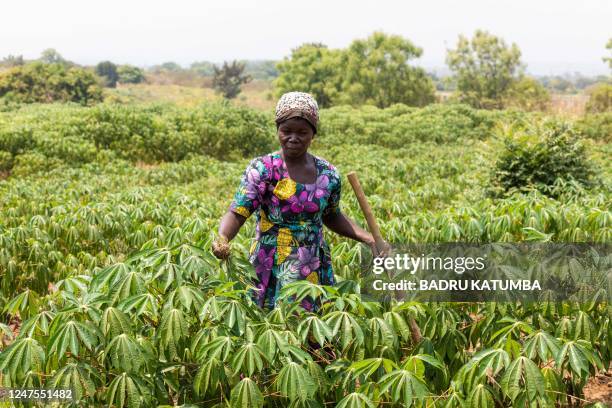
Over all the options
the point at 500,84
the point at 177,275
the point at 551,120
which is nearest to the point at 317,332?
the point at 177,275

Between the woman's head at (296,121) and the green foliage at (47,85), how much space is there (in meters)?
27.2

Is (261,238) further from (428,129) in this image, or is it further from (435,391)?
(428,129)

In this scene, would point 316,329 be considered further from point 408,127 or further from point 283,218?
point 408,127

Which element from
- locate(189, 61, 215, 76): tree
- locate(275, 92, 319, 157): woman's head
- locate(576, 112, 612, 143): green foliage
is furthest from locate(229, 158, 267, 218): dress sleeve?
locate(189, 61, 215, 76): tree

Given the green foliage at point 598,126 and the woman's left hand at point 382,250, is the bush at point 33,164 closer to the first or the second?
the woman's left hand at point 382,250

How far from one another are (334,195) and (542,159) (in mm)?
4563

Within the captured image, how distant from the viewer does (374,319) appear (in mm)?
1639

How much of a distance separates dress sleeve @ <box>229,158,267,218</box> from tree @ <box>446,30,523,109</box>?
36.0 metres

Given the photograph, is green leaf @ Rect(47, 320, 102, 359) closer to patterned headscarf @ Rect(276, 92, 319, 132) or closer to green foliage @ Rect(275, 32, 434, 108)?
patterned headscarf @ Rect(276, 92, 319, 132)

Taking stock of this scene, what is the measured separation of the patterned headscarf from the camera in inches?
74.1

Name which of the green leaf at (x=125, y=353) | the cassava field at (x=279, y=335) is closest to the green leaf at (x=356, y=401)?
the cassava field at (x=279, y=335)

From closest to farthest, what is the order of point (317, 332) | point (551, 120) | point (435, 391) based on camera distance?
point (317, 332)
point (435, 391)
point (551, 120)

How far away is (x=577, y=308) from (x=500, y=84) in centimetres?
3778

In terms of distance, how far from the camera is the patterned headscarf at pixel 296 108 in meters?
1.88
